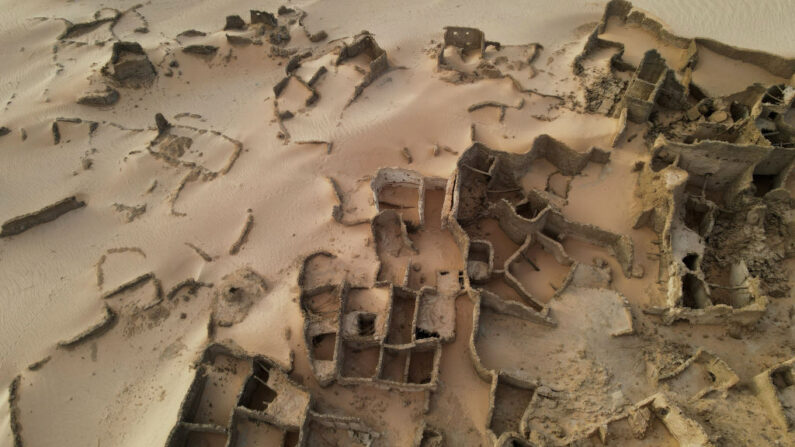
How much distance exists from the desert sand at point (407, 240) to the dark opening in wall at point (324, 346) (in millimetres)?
45

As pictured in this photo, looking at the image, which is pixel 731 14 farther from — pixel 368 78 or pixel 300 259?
pixel 300 259

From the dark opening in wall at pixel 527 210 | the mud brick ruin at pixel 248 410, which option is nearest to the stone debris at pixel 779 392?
the dark opening in wall at pixel 527 210

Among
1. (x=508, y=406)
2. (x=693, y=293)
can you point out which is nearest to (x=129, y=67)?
(x=508, y=406)

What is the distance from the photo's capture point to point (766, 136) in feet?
60.0

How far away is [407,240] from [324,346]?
4912mm

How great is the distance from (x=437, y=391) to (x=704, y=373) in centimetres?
800

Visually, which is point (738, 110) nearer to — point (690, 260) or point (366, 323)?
point (690, 260)

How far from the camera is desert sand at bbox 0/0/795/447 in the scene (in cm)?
1408

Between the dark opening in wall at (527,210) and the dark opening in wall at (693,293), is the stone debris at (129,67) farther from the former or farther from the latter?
the dark opening in wall at (693,293)

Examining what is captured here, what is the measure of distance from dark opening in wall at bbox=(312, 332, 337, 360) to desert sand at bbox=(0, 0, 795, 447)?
0.04m

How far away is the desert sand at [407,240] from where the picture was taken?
14.1 m

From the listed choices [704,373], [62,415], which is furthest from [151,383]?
[704,373]

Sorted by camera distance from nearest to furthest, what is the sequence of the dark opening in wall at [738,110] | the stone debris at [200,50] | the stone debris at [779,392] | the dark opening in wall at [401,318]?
the stone debris at [779,392], the dark opening in wall at [401,318], the dark opening in wall at [738,110], the stone debris at [200,50]

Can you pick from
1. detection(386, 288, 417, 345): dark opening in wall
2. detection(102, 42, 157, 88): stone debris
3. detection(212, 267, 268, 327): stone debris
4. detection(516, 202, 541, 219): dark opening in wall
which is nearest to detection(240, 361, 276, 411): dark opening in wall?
detection(212, 267, 268, 327): stone debris
